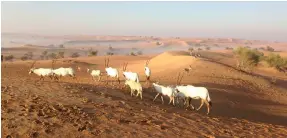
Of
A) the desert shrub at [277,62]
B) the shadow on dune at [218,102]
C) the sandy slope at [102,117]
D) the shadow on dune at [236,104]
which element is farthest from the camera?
the desert shrub at [277,62]

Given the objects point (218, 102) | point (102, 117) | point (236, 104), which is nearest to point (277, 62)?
point (236, 104)

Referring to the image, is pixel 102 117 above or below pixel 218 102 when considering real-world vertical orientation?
above

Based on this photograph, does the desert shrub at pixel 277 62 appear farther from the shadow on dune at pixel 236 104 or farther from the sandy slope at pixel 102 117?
the sandy slope at pixel 102 117

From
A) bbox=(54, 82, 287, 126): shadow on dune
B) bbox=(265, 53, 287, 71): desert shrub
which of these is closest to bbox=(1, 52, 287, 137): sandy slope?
bbox=(54, 82, 287, 126): shadow on dune

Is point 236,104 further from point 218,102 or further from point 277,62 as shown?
point 277,62

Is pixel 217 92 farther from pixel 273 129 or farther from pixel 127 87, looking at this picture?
pixel 273 129

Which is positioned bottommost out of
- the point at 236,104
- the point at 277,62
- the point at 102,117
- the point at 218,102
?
the point at 236,104

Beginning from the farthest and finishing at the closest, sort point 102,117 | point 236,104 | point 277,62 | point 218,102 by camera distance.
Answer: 1. point 277,62
2. point 236,104
3. point 218,102
4. point 102,117

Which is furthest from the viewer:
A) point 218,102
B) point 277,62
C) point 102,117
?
point 277,62

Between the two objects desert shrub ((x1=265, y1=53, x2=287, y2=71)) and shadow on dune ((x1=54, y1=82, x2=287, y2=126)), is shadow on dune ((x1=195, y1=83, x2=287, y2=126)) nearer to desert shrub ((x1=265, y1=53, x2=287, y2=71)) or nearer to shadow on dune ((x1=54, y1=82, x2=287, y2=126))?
shadow on dune ((x1=54, y1=82, x2=287, y2=126))

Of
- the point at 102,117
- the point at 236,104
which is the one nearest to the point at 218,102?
the point at 236,104

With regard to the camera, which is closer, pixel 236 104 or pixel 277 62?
pixel 236 104

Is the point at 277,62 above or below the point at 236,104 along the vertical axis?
above

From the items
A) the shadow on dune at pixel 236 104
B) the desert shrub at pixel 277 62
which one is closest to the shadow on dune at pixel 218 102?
the shadow on dune at pixel 236 104
